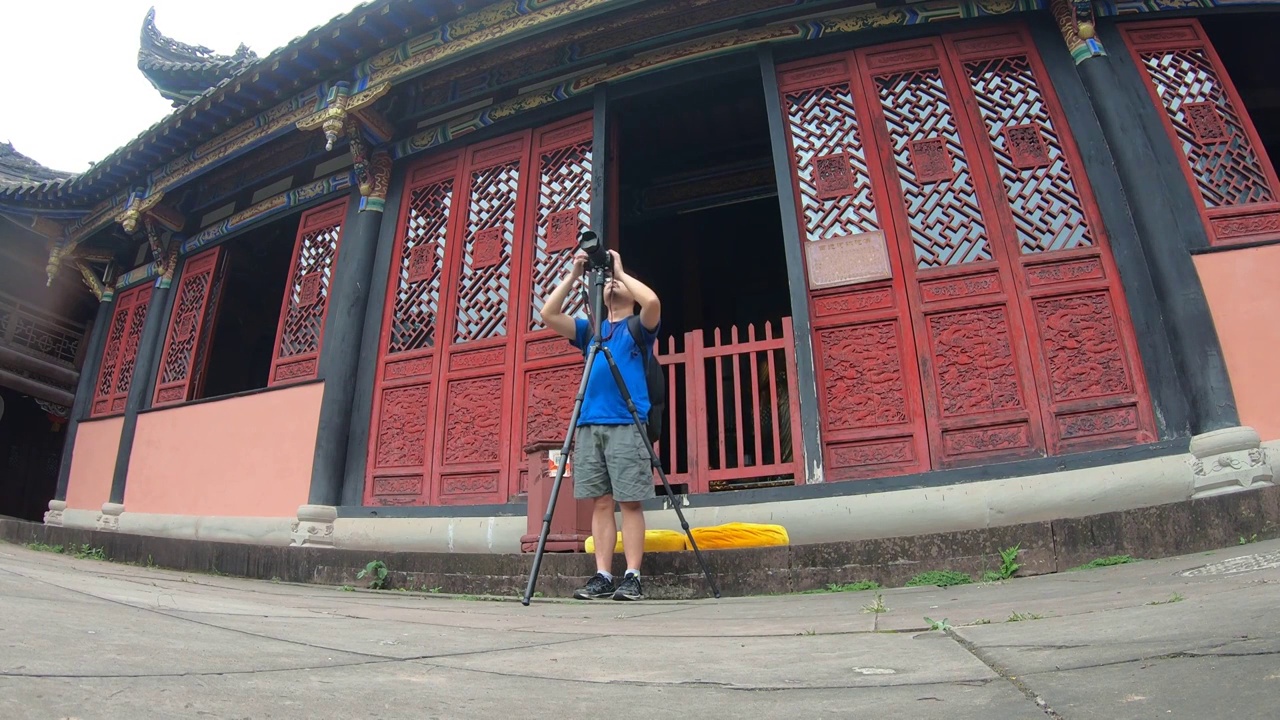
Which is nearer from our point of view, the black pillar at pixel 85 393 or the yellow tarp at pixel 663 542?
the yellow tarp at pixel 663 542

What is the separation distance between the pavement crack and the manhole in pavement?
138 centimetres

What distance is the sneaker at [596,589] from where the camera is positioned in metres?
3.24

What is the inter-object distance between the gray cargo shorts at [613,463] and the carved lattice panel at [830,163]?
2.57 metres

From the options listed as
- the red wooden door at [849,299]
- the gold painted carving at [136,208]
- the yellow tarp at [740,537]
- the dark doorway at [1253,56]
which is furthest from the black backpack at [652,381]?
the gold painted carving at [136,208]

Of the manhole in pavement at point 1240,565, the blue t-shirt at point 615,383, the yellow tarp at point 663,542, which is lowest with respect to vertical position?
the manhole in pavement at point 1240,565

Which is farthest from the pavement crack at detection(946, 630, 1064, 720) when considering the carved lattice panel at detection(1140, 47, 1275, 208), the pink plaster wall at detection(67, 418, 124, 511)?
the pink plaster wall at detection(67, 418, 124, 511)

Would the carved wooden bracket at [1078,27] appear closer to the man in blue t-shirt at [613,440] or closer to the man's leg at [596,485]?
the man in blue t-shirt at [613,440]

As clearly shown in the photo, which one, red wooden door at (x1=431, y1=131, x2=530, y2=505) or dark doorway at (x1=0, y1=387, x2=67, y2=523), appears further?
dark doorway at (x1=0, y1=387, x2=67, y2=523)

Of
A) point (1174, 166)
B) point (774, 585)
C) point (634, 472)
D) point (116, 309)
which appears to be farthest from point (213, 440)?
point (1174, 166)

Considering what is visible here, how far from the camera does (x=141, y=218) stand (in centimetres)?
809

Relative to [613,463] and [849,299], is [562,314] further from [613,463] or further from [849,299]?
[849,299]

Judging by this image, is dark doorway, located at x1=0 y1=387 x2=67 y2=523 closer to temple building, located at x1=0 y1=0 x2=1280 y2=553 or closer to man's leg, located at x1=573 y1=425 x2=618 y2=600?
temple building, located at x1=0 y1=0 x2=1280 y2=553

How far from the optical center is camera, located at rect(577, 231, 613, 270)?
11.3 feet

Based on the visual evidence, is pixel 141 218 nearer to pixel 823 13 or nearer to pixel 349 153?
pixel 349 153
